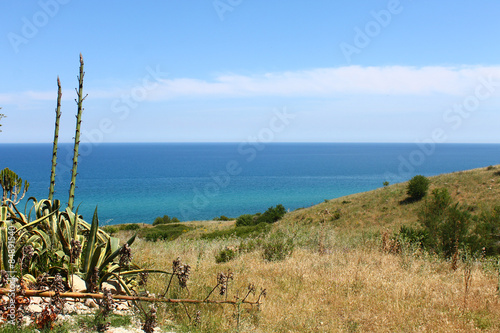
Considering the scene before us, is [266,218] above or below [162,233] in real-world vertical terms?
above

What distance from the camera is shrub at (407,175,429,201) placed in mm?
32906

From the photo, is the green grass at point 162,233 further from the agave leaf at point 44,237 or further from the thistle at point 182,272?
the thistle at point 182,272

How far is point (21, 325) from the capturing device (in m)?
2.84

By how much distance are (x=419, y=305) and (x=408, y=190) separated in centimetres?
3251

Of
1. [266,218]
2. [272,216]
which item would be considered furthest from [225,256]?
[272,216]

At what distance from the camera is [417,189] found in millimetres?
32906

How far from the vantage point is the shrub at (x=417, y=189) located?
32906 mm

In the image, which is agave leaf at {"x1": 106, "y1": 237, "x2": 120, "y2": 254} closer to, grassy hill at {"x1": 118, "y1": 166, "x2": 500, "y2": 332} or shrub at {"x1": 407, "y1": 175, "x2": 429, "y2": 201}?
grassy hill at {"x1": 118, "y1": 166, "x2": 500, "y2": 332}

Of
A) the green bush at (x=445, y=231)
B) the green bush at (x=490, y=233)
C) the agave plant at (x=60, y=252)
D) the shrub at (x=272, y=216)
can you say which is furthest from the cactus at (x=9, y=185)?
the shrub at (x=272, y=216)

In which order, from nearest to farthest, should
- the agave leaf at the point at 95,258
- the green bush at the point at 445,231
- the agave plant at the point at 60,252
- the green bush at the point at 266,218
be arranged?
1. the agave plant at the point at 60,252
2. the agave leaf at the point at 95,258
3. the green bush at the point at 445,231
4. the green bush at the point at 266,218

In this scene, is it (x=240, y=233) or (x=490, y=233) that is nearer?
(x=490, y=233)

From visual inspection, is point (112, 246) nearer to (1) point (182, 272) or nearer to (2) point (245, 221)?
(1) point (182, 272)

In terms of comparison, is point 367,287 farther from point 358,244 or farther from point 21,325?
point 21,325

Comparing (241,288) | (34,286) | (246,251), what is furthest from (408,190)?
(34,286)
